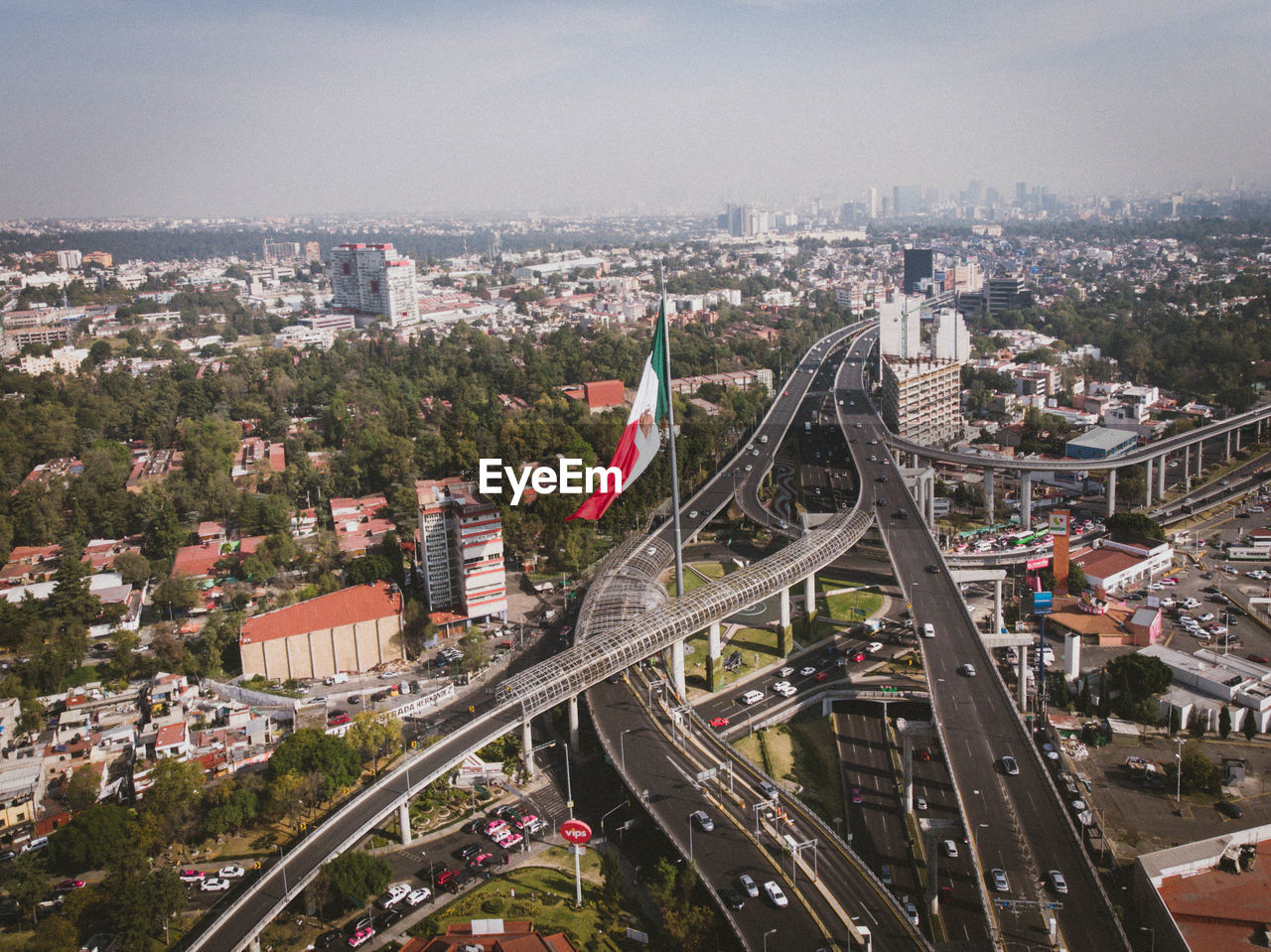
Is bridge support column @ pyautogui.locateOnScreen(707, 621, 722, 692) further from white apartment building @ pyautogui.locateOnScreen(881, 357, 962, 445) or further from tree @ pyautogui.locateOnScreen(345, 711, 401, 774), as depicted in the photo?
white apartment building @ pyautogui.locateOnScreen(881, 357, 962, 445)

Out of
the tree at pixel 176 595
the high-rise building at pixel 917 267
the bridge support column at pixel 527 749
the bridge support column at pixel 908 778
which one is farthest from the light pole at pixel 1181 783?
the high-rise building at pixel 917 267

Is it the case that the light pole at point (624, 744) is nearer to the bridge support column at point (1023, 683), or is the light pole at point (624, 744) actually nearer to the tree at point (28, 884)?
the bridge support column at point (1023, 683)

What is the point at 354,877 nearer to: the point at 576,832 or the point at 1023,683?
the point at 576,832

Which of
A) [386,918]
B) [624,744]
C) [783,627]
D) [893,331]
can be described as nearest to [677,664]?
[624,744]

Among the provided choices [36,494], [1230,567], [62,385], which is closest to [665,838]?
[1230,567]

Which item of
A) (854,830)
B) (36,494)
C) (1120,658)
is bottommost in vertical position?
(854,830)

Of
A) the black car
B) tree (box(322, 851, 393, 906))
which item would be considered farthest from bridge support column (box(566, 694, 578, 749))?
the black car

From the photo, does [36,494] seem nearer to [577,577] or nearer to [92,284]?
[577,577]
